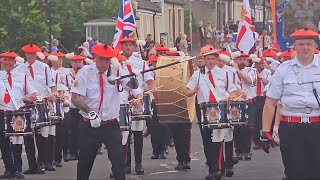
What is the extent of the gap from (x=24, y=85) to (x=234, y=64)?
12.0 feet

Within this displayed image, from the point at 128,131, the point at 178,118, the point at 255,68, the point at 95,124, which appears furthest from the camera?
the point at 255,68

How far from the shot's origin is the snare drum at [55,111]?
15.7m

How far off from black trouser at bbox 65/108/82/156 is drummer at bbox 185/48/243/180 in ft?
12.8

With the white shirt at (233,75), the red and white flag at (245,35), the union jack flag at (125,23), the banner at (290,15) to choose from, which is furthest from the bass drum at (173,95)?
the banner at (290,15)

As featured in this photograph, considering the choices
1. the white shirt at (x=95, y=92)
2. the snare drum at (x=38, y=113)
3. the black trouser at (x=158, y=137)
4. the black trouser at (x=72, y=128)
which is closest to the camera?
the white shirt at (x=95, y=92)

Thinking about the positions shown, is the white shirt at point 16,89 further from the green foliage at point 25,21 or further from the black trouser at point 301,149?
the green foliage at point 25,21

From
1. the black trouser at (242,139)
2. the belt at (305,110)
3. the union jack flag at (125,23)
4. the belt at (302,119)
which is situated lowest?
the black trouser at (242,139)

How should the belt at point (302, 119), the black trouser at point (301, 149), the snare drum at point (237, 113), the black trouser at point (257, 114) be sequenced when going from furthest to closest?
the black trouser at point (257, 114)
the snare drum at point (237, 113)
the belt at point (302, 119)
the black trouser at point (301, 149)

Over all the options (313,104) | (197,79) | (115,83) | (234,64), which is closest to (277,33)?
(234,64)

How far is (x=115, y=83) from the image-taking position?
469 inches

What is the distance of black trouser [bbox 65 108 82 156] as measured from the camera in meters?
17.6

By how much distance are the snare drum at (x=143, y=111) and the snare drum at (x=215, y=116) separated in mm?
1495

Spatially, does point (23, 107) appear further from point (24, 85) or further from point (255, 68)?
point (255, 68)

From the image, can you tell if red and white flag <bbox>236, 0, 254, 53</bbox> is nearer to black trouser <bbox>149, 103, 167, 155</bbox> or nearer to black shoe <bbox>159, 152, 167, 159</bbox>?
black trouser <bbox>149, 103, 167, 155</bbox>
